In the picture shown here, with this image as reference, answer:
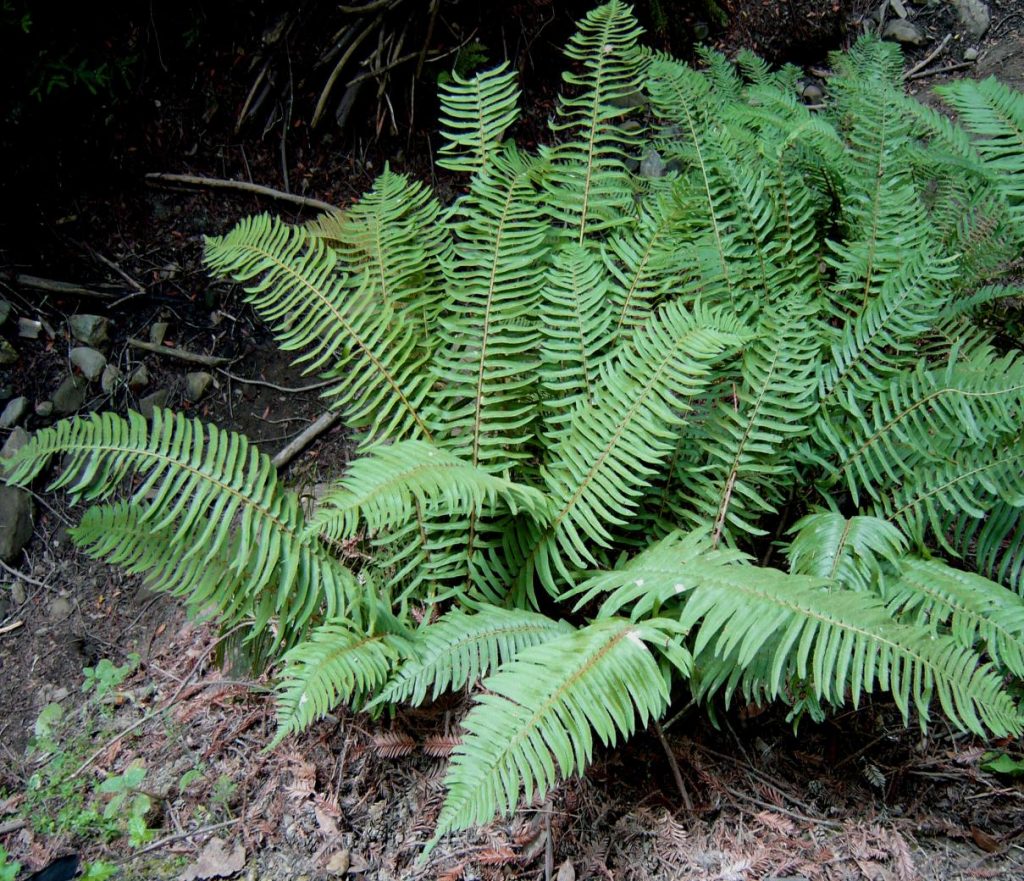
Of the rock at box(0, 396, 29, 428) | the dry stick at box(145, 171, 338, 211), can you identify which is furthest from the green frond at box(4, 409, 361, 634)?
the dry stick at box(145, 171, 338, 211)

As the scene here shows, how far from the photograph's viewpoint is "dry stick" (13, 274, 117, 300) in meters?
3.42

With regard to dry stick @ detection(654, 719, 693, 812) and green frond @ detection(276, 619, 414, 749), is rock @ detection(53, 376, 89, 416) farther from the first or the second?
dry stick @ detection(654, 719, 693, 812)

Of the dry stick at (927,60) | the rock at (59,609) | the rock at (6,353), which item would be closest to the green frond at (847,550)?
the rock at (59,609)

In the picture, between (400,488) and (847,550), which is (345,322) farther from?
(847,550)

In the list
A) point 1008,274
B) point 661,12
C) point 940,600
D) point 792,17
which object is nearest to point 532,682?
point 940,600

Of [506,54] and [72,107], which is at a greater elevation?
[506,54]

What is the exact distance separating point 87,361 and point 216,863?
7.59 ft

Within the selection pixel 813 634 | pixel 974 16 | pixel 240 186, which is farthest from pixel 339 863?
pixel 974 16

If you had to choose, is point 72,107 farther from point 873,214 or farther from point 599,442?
point 873,214

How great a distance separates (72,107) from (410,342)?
2.17m

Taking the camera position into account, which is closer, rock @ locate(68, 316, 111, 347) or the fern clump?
the fern clump

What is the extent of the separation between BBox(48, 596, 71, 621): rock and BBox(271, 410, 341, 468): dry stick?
3.24ft

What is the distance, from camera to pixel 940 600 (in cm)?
202

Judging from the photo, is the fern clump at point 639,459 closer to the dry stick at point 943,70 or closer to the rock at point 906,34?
the dry stick at point 943,70
